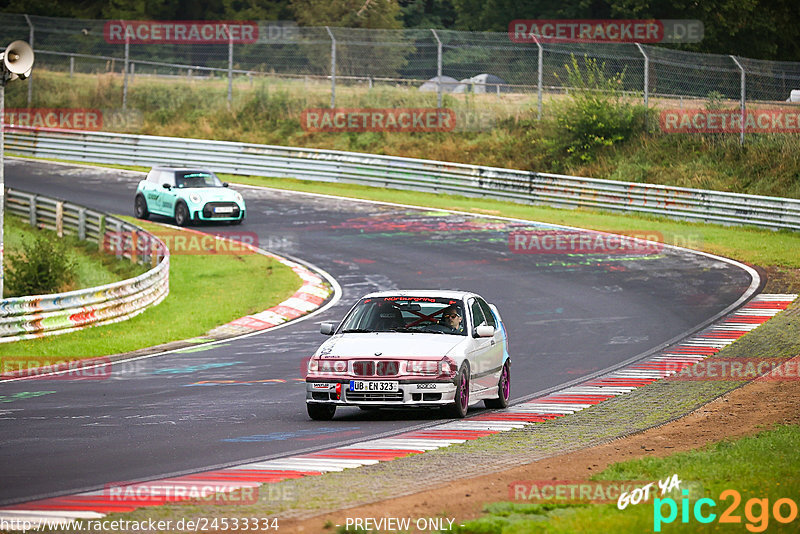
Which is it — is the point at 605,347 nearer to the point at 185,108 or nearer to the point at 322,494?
the point at 322,494

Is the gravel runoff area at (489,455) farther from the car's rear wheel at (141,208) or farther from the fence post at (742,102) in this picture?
the car's rear wheel at (141,208)

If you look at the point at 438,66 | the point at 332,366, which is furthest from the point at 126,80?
the point at 332,366

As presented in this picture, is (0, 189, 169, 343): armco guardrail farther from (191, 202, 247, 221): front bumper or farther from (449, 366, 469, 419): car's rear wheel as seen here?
(449, 366, 469, 419): car's rear wheel

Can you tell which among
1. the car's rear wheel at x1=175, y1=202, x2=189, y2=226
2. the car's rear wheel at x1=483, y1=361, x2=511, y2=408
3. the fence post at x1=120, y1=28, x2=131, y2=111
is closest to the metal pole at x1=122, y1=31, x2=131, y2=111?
the fence post at x1=120, y1=28, x2=131, y2=111

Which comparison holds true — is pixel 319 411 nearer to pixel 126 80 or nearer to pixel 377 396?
pixel 377 396

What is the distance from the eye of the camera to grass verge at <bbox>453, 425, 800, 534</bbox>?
6754 millimetres

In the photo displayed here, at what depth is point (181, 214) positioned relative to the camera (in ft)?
102

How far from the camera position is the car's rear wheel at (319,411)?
1200 cm

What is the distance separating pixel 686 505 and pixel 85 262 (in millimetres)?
22578

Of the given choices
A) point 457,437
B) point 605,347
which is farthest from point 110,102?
point 457,437

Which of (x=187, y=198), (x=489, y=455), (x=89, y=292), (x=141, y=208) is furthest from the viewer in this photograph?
(x=141, y=208)

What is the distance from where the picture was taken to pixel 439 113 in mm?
41500

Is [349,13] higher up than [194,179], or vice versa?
[349,13]

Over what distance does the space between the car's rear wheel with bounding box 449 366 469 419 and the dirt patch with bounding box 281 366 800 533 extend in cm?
194
